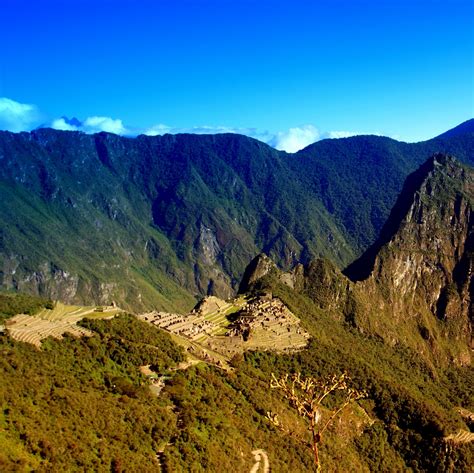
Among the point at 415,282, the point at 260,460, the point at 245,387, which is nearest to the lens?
the point at 260,460

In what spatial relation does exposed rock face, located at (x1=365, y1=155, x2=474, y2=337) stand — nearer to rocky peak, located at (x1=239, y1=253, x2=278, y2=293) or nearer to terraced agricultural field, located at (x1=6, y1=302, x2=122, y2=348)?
rocky peak, located at (x1=239, y1=253, x2=278, y2=293)

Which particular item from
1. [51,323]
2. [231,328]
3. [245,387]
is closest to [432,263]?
[231,328]

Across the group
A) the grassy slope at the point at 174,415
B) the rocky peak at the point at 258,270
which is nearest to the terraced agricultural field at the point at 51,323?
the grassy slope at the point at 174,415

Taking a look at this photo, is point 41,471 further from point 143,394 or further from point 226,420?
point 226,420

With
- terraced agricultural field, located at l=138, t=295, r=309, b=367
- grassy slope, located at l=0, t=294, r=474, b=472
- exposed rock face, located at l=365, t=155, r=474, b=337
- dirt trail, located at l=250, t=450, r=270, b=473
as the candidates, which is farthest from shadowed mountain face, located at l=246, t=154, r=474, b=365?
dirt trail, located at l=250, t=450, r=270, b=473

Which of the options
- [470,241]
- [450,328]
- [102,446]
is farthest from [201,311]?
[470,241]

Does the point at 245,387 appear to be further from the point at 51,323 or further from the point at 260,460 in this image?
the point at 51,323

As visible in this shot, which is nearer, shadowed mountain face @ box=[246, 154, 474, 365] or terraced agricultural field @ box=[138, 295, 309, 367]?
terraced agricultural field @ box=[138, 295, 309, 367]
